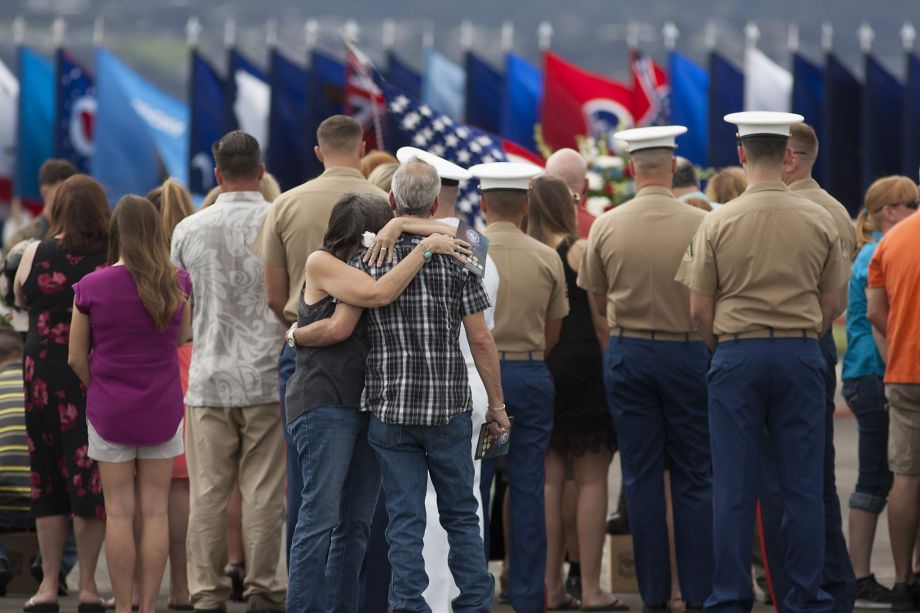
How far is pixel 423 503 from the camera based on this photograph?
6.31 meters

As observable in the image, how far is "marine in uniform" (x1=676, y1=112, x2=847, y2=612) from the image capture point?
22.5ft

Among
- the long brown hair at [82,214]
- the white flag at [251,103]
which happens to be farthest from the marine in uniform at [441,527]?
the white flag at [251,103]

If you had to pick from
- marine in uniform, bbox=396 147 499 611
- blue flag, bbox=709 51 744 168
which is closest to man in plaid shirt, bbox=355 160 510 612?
marine in uniform, bbox=396 147 499 611

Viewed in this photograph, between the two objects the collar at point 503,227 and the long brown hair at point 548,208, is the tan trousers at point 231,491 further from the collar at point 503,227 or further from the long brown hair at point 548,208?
the long brown hair at point 548,208

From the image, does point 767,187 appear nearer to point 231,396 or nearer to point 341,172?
point 341,172

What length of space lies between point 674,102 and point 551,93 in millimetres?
3801

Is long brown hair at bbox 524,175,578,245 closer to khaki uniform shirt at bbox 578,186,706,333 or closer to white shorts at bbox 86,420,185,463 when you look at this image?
khaki uniform shirt at bbox 578,186,706,333

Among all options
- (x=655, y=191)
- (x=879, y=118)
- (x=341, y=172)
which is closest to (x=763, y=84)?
(x=879, y=118)

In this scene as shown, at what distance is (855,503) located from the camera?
8.32 m

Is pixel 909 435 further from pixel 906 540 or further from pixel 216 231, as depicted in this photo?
pixel 216 231

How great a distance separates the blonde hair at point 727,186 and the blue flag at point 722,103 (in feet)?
39.6

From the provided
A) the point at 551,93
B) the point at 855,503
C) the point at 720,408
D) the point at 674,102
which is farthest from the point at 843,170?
the point at 720,408

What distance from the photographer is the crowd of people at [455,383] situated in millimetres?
6312

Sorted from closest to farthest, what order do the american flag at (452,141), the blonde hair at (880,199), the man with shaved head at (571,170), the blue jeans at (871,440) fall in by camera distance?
the blue jeans at (871,440)
the blonde hair at (880,199)
the man with shaved head at (571,170)
the american flag at (452,141)
